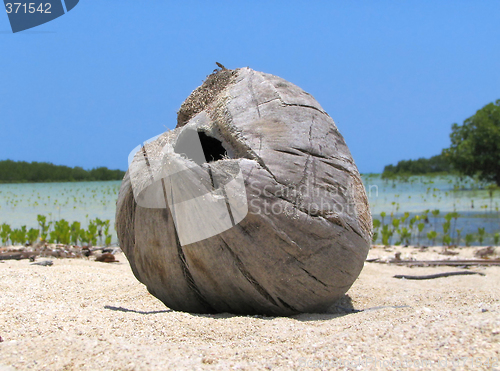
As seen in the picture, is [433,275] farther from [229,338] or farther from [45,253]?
[45,253]

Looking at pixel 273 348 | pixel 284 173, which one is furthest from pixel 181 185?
pixel 273 348

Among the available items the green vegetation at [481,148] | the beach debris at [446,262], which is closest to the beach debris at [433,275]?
the beach debris at [446,262]

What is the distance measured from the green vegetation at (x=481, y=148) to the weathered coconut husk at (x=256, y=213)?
1319 cm

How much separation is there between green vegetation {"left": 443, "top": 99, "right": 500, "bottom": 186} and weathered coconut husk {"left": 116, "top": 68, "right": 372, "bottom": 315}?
13.2m

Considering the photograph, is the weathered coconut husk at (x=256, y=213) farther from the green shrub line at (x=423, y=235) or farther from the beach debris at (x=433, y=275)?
the green shrub line at (x=423, y=235)

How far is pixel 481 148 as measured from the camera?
1408 centimetres

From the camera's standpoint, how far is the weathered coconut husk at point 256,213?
93.4 inches

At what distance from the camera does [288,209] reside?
7.89ft

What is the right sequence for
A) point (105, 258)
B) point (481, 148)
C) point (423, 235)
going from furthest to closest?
point (481, 148) → point (423, 235) → point (105, 258)

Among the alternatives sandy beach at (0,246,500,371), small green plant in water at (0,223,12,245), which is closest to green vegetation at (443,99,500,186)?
sandy beach at (0,246,500,371)

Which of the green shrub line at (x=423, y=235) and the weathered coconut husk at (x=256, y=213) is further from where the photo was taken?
the green shrub line at (x=423, y=235)

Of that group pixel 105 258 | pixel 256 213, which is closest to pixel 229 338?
pixel 256 213

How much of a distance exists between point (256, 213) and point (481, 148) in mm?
14458

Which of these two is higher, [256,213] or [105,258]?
[256,213]
